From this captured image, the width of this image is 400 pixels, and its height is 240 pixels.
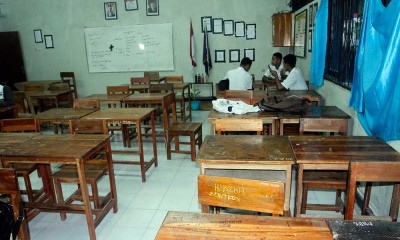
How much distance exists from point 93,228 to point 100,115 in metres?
1.43

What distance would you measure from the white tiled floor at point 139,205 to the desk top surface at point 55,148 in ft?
2.46

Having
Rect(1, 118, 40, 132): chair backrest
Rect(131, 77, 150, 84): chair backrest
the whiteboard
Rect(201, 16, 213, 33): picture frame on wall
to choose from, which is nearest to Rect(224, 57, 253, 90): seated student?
Rect(131, 77, 150, 84): chair backrest

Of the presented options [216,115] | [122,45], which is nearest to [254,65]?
[122,45]

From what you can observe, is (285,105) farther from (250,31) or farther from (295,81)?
(250,31)

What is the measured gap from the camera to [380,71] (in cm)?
201

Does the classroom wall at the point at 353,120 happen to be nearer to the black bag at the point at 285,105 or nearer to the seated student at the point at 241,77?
the black bag at the point at 285,105

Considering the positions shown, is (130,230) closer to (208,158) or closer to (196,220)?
(208,158)

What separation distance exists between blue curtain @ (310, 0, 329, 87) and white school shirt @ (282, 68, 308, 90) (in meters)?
0.25

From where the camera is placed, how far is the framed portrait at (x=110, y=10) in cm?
751

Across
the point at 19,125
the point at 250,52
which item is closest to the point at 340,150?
the point at 19,125

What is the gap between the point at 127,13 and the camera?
24.6 feet

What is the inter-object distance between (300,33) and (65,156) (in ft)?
15.8

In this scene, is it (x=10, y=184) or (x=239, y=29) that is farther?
(x=239, y=29)

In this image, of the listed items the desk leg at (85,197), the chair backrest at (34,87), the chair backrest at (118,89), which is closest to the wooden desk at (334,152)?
the desk leg at (85,197)
